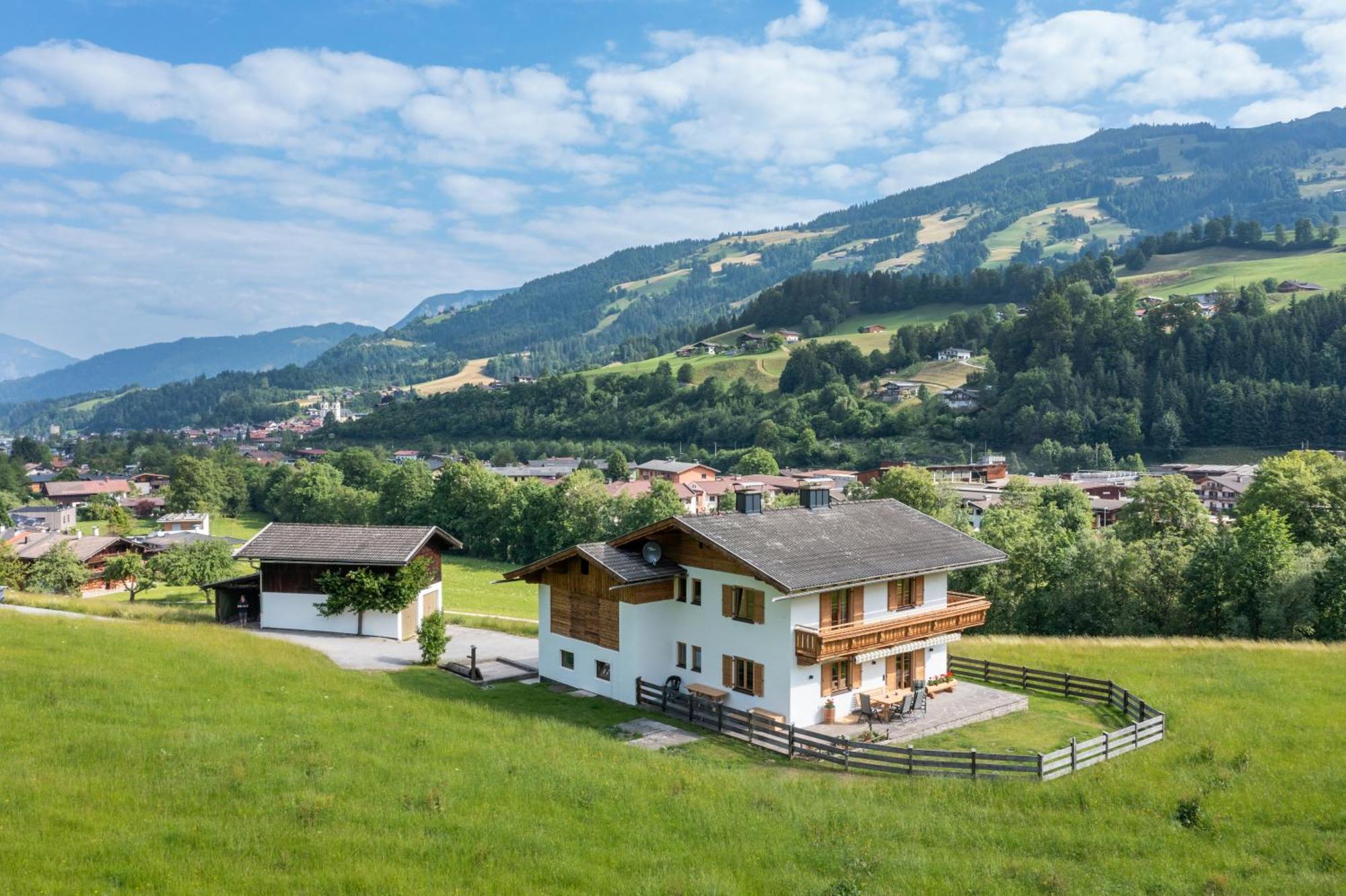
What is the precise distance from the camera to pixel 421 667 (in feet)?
102

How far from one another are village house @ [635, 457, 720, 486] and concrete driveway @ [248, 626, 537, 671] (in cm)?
7381

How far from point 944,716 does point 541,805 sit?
13192 millimetres

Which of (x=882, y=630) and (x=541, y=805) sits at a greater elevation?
(x=882, y=630)

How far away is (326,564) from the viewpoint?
37.7 metres

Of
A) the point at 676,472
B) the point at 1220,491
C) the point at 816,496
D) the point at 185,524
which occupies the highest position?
the point at 816,496

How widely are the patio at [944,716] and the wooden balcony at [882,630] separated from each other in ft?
5.97

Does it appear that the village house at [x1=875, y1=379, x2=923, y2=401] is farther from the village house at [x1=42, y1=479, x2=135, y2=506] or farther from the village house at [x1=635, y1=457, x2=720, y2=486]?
the village house at [x1=42, y1=479, x2=135, y2=506]

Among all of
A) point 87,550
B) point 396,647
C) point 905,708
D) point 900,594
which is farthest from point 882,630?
point 87,550

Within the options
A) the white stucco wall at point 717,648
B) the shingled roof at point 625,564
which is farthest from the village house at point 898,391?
the shingled roof at point 625,564

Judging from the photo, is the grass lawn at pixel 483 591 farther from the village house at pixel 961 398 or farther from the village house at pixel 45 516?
the village house at pixel 961 398

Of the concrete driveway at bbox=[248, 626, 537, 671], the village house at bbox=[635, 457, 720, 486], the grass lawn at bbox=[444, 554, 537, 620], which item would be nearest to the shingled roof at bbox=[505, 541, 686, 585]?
the concrete driveway at bbox=[248, 626, 537, 671]

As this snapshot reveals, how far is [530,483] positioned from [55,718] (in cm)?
6482

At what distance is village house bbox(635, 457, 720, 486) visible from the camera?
4510 inches

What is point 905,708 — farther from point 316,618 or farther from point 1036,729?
point 316,618
